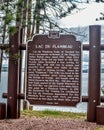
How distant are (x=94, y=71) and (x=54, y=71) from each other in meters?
0.73

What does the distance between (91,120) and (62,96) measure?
2.23 feet

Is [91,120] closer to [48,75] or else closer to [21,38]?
[48,75]

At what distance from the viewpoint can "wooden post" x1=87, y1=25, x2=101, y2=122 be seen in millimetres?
7160

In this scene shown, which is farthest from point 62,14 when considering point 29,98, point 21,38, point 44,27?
point 29,98

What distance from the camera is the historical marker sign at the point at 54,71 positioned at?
23.7ft

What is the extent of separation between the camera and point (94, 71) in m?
7.17

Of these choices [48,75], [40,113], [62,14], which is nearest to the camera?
[48,75]

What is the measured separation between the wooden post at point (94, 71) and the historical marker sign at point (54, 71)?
8.5 inches

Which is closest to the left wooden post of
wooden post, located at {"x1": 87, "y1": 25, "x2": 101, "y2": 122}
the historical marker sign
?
the historical marker sign

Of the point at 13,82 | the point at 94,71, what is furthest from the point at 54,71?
the point at 13,82

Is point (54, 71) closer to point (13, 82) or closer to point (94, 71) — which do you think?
point (94, 71)

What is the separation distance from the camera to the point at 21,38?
775 centimetres

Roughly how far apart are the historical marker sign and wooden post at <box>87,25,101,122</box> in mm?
217

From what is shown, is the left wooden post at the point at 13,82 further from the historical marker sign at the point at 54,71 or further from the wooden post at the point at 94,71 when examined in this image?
the wooden post at the point at 94,71
